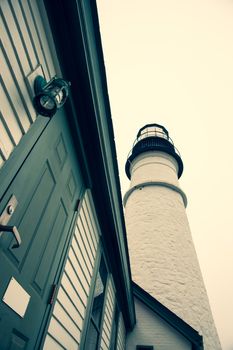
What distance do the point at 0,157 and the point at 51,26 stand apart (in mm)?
1553

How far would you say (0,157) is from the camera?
6.18ft

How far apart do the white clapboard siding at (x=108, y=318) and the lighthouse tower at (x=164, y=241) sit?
4.31 m

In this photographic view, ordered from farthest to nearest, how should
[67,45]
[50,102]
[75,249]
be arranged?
[75,249] → [67,45] → [50,102]

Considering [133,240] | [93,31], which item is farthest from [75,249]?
[133,240]

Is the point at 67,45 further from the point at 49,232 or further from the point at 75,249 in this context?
the point at 75,249

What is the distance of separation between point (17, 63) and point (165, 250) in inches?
400

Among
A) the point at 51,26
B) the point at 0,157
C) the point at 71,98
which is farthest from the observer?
the point at 71,98

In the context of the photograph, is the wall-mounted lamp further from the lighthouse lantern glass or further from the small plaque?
the lighthouse lantern glass

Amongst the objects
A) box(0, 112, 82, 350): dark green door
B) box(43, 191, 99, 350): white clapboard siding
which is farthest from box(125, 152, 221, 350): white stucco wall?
box(0, 112, 82, 350): dark green door

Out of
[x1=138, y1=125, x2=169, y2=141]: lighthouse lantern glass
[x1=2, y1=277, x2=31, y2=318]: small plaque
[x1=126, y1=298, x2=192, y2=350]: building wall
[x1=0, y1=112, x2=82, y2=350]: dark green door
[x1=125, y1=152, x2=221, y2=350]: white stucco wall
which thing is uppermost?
[x1=138, y1=125, x2=169, y2=141]: lighthouse lantern glass

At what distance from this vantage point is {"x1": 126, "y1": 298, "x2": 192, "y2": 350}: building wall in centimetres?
764

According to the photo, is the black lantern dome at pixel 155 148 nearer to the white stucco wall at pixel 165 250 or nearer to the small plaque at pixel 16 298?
the white stucco wall at pixel 165 250

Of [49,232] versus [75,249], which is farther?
[75,249]

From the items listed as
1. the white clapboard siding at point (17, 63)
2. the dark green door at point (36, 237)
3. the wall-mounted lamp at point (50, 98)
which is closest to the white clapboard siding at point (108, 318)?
the dark green door at point (36, 237)
